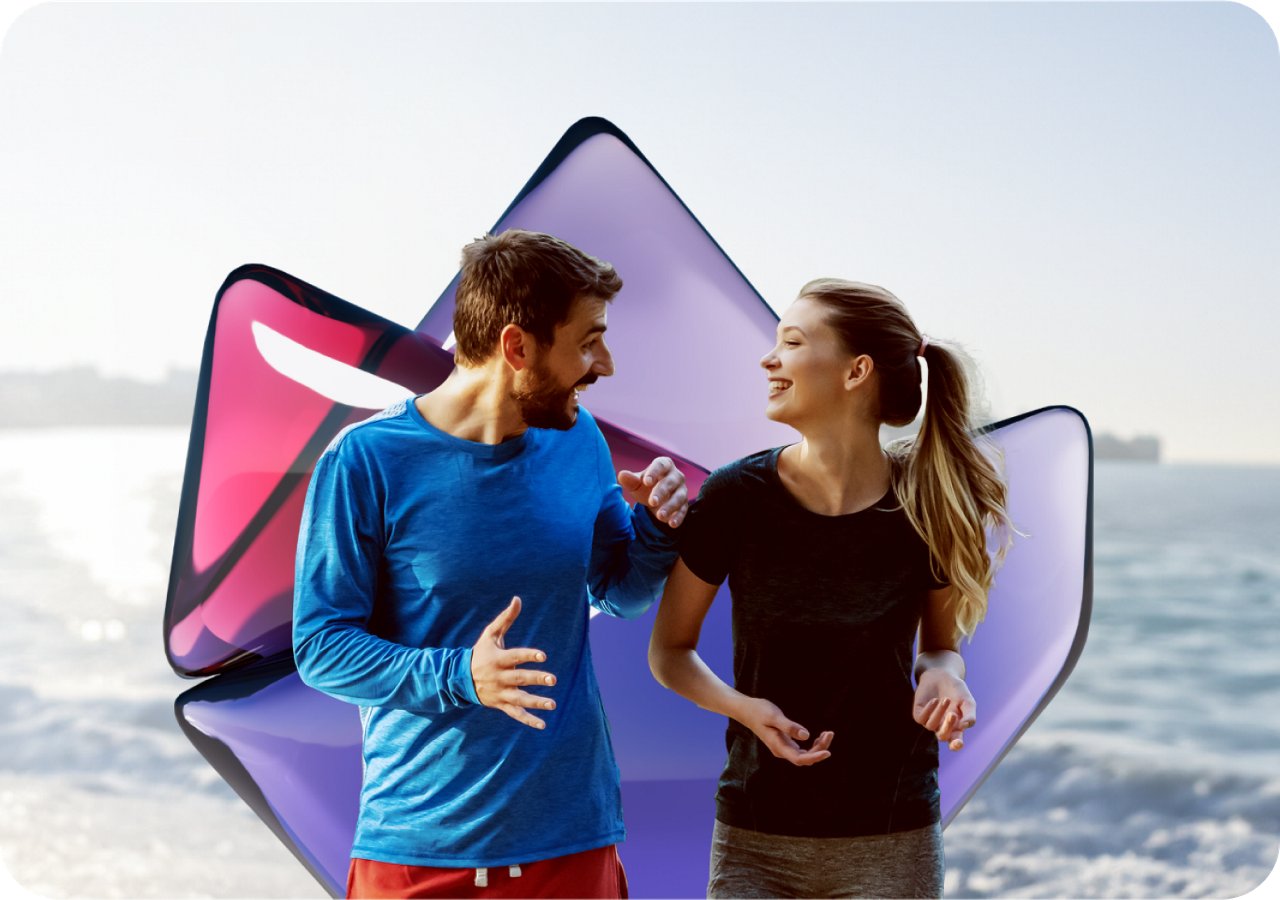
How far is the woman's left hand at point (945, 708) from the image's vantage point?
1797 mm

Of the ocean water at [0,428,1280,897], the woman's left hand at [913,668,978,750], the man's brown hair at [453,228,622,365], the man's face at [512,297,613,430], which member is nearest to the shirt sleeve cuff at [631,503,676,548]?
the man's face at [512,297,613,430]

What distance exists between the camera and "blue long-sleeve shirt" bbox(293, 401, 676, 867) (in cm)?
167

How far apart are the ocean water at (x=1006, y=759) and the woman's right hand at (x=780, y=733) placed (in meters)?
2.40

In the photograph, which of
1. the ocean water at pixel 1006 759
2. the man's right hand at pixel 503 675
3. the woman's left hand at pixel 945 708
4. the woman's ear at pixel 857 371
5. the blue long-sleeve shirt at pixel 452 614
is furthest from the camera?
the ocean water at pixel 1006 759

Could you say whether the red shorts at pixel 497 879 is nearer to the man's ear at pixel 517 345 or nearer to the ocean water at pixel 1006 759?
the man's ear at pixel 517 345

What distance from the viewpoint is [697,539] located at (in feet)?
6.17

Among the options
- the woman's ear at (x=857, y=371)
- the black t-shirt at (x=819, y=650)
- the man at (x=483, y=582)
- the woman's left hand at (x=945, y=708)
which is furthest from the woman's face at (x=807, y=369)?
the woman's left hand at (x=945, y=708)

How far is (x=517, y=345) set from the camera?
1.72 meters

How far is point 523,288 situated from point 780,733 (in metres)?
0.75

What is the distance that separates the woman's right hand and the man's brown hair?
629 millimetres

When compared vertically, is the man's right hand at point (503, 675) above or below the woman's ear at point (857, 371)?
below

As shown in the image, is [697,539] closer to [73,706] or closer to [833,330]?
[833,330]

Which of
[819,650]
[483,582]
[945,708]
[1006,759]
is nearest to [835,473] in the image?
[819,650]

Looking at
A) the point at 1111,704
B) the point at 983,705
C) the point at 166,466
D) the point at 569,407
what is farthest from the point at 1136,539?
the point at 569,407
